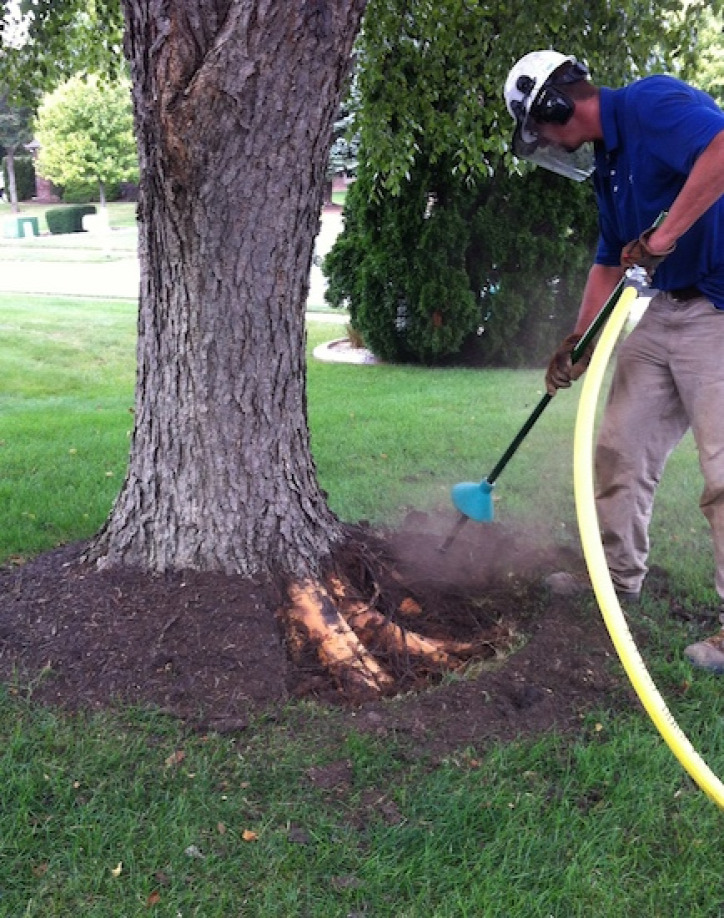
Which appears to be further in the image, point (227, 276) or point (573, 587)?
point (573, 587)

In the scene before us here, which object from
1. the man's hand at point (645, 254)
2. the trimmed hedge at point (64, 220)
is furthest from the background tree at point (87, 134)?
the man's hand at point (645, 254)

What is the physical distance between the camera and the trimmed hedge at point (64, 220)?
1442 inches

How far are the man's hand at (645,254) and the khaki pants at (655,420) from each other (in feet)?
1.66

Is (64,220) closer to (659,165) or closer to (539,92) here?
(539,92)

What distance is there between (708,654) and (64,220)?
3733 centimetres

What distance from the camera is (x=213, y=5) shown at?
2.94m

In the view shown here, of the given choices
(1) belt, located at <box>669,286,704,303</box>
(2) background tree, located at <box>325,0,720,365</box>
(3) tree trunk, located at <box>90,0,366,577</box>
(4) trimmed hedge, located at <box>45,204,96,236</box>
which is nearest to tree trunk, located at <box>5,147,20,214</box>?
(4) trimmed hedge, located at <box>45,204,96,236</box>

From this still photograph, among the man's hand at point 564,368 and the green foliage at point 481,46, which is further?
the green foliage at point 481,46

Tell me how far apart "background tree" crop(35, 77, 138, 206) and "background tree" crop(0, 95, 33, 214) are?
6.52 metres

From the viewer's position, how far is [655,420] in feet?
12.3

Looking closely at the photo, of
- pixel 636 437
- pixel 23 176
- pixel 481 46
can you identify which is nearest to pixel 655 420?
pixel 636 437

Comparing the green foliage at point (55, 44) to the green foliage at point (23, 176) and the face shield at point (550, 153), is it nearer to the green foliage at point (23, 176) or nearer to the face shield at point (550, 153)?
the face shield at point (550, 153)

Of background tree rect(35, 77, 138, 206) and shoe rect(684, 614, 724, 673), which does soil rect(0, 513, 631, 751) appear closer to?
shoe rect(684, 614, 724, 673)

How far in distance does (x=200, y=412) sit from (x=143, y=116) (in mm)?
1006
